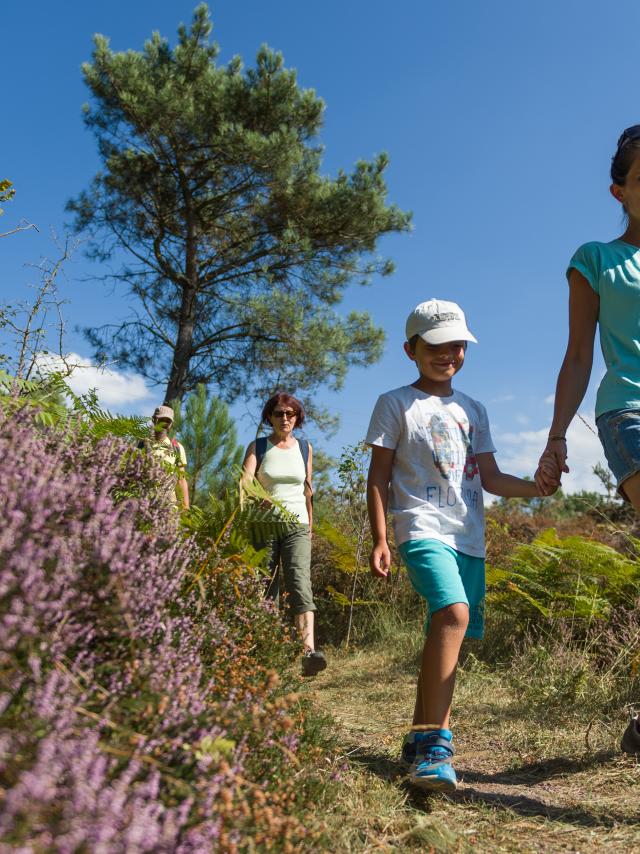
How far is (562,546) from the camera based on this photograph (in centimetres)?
535

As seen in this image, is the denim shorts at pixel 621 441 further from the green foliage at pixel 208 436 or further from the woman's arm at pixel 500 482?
the green foliage at pixel 208 436

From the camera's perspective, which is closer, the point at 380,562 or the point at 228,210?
the point at 380,562

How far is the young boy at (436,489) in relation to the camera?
263 cm

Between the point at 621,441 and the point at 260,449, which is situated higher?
the point at 260,449

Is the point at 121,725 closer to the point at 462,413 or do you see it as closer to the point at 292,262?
the point at 462,413

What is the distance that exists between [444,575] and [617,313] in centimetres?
116

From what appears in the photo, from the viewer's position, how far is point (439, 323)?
10.1 feet

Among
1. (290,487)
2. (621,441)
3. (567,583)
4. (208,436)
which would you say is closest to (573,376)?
(621,441)

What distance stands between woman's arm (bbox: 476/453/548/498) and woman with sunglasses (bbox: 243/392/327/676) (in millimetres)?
2287

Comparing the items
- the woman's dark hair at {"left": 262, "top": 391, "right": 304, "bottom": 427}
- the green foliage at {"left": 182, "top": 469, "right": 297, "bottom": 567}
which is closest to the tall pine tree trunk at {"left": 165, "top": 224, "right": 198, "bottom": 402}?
the woman's dark hair at {"left": 262, "top": 391, "right": 304, "bottom": 427}

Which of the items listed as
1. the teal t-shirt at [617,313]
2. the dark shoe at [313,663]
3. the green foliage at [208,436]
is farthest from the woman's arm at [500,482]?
the green foliage at [208,436]

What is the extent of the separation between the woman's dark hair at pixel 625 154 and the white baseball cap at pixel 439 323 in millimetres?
805

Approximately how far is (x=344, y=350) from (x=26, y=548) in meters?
13.0

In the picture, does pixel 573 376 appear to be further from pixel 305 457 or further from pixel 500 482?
pixel 305 457
